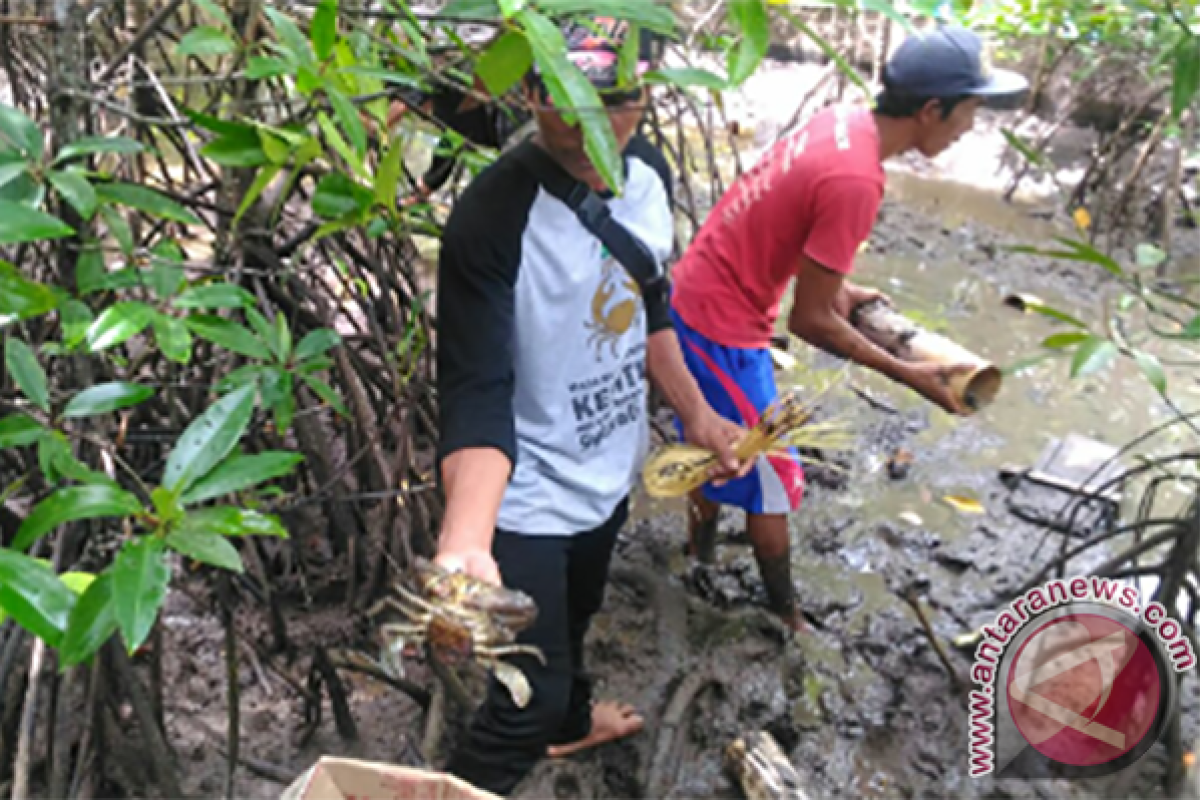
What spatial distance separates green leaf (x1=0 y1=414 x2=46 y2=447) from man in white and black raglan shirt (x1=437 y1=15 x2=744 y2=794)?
21.6 inches

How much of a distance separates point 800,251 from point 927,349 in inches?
15.4

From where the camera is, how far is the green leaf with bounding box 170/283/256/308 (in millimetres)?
1442

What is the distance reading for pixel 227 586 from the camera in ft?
6.53

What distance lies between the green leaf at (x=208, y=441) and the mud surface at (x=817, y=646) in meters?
1.09

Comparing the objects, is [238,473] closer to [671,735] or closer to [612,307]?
[612,307]

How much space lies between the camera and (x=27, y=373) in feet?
4.24

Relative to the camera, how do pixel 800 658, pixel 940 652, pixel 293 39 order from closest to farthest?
1. pixel 293 39
2. pixel 940 652
3. pixel 800 658

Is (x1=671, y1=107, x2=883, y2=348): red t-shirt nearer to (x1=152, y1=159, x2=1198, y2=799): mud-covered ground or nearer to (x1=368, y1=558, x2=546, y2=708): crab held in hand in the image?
(x1=152, y1=159, x2=1198, y2=799): mud-covered ground

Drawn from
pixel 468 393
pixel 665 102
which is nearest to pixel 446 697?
pixel 468 393

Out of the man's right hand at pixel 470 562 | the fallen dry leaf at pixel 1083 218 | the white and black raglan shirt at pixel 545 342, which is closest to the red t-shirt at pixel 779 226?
the white and black raglan shirt at pixel 545 342

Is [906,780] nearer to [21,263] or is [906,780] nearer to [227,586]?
[227,586]

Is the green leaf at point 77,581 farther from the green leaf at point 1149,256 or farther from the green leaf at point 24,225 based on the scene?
the green leaf at point 1149,256

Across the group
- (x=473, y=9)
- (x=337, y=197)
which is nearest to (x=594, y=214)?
(x=337, y=197)

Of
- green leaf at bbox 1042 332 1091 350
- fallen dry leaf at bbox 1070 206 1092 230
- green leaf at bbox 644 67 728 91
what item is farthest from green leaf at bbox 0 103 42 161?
fallen dry leaf at bbox 1070 206 1092 230
